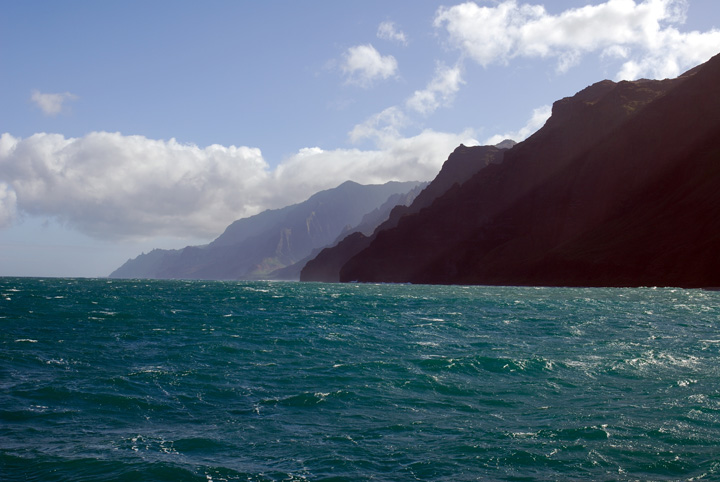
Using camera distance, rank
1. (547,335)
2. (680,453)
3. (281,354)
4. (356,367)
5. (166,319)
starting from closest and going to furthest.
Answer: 1. (680,453)
2. (356,367)
3. (281,354)
4. (547,335)
5. (166,319)

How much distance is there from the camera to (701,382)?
2481 centimetres

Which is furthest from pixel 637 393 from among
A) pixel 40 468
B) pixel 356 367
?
pixel 40 468

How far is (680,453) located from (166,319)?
151 feet

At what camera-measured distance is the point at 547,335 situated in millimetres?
41250

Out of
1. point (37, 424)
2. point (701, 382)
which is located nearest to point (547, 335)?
point (701, 382)

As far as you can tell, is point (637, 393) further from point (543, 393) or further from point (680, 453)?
point (680, 453)

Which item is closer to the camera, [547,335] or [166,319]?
[547,335]

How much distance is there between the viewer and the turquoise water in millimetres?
15203

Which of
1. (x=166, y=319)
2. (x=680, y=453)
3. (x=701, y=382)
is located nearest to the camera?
(x=680, y=453)

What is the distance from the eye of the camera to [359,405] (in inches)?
866

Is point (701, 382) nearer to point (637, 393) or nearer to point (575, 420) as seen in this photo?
point (637, 393)

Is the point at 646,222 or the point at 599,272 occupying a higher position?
the point at 646,222

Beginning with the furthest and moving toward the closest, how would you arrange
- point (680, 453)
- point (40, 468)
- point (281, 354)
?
point (281, 354) → point (680, 453) → point (40, 468)

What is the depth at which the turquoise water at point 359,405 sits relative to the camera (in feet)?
49.9
